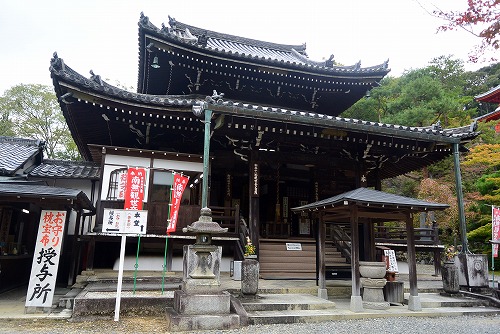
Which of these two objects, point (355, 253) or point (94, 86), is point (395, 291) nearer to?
point (355, 253)

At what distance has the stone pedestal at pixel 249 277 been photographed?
24.6ft

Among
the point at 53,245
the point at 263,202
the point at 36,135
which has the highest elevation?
the point at 36,135

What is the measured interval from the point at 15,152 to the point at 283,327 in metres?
10.6

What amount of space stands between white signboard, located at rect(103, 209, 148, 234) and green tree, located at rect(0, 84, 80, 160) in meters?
25.4

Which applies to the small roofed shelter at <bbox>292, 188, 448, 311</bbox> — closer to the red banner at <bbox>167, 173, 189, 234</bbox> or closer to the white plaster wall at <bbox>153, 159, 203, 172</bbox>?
the red banner at <bbox>167, 173, 189, 234</bbox>

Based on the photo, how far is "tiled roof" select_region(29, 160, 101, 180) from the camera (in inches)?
427

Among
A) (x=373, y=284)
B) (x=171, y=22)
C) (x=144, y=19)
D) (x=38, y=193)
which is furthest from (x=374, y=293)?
(x=171, y=22)

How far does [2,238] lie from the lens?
348 inches

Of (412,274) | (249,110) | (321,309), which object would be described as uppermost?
(249,110)

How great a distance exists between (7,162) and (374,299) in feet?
35.3

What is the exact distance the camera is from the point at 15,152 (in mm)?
11617

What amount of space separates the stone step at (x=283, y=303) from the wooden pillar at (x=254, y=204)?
217cm

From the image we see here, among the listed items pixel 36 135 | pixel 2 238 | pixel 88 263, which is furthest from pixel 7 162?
pixel 36 135

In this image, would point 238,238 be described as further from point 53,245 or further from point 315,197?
point 53,245
